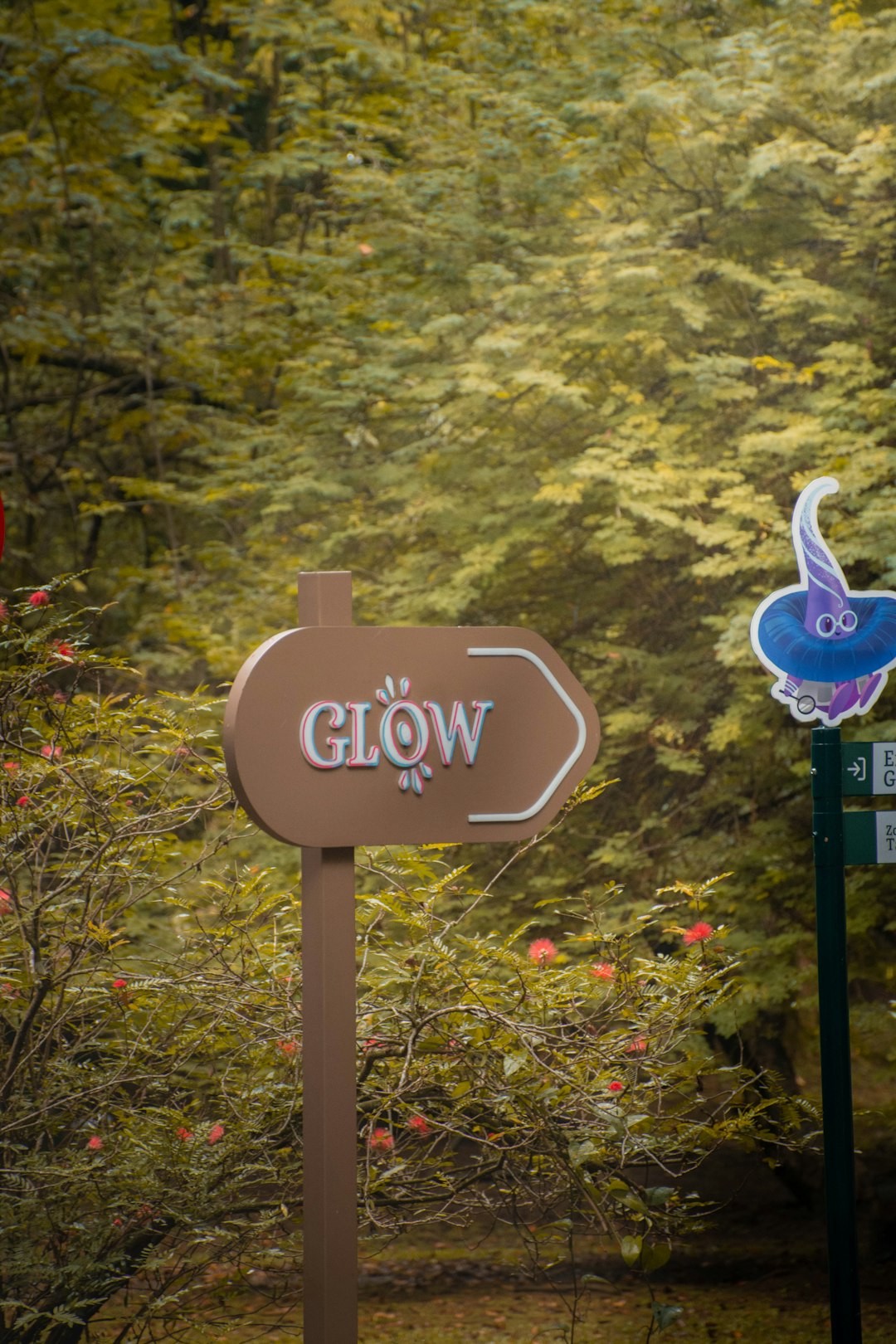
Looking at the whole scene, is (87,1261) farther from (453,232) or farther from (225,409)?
(225,409)

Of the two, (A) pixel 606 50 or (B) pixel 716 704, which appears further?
(A) pixel 606 50

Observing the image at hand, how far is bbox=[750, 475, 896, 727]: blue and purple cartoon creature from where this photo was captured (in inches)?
111

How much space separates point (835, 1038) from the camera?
2695 millimetres

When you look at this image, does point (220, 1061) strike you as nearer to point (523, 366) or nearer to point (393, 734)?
point (393, 734)

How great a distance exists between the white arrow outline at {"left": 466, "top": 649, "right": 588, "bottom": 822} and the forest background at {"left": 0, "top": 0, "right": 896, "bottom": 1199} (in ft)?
8.63

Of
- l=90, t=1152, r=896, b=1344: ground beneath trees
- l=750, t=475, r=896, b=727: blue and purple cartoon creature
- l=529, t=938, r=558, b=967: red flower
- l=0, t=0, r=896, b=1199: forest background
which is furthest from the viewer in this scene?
l=0, t=0, r=896, b=1199: forest background

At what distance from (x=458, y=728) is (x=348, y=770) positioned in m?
0.24

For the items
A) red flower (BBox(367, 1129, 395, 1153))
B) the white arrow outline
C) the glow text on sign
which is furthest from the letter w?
red flower (BBox(367, 1129, 395, 1153))

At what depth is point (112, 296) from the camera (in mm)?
8359

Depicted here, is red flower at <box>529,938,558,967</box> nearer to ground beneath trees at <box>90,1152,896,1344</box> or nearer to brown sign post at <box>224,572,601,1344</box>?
brown sign post at <box>224,572,601,1344</box>

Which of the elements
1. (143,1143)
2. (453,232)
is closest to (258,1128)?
(143,1143)

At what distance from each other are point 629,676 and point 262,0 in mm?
5507

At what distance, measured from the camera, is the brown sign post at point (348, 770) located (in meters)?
2.30

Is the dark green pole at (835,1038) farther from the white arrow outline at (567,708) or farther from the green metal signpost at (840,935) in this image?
the white arrow outline at (567,708)
